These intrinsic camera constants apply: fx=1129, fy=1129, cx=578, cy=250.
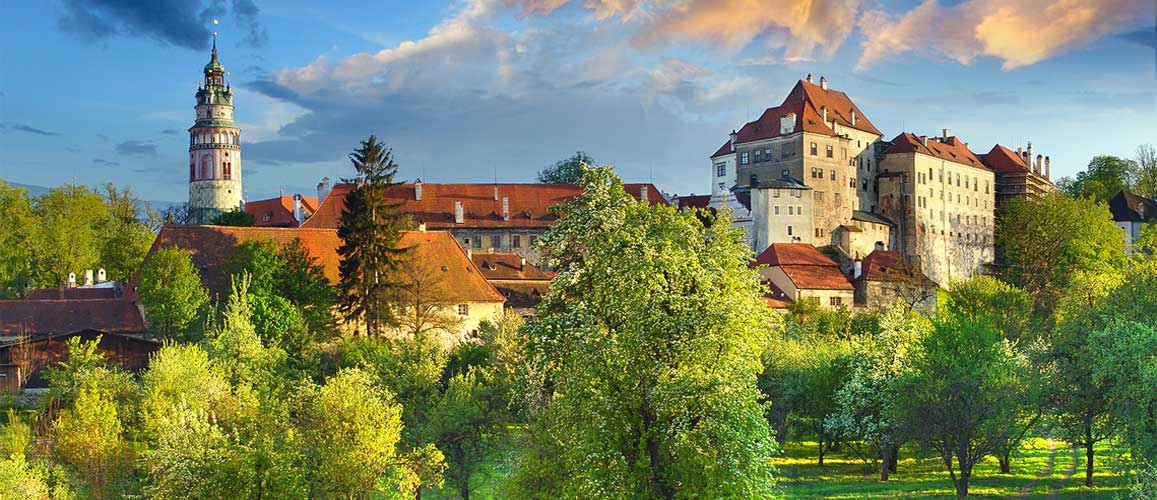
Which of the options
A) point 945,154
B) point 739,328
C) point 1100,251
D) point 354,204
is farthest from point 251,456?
point 945,154

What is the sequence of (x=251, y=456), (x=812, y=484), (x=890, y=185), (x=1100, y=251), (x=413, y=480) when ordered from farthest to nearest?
(x=890, y=185), (x=1100, y=251), (x=812, y=484), (x=413, y=480), (x=251, y=456)

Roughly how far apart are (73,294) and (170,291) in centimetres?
1693

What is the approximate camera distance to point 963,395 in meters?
40.0

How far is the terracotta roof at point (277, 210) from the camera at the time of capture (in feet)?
370

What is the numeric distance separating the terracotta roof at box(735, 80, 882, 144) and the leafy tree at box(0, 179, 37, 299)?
6184 centimetres

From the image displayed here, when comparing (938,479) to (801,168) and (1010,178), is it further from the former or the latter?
(1010,178)

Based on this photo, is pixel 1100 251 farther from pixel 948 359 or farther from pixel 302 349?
pixel 302 349

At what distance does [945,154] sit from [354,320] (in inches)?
2944

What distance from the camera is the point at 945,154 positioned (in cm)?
11600

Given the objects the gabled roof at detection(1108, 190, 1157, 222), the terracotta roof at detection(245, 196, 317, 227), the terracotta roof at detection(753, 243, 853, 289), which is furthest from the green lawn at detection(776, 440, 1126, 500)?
the gabled roof at detection(1108, 190, 1157, 222)

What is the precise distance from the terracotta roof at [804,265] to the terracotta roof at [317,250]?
89.1ft

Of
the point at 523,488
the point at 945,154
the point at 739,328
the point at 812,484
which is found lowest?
the point at 812,484

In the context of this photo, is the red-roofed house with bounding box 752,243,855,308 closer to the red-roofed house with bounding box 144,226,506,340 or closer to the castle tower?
the red-roofed house with bounding box 144,226,506,340

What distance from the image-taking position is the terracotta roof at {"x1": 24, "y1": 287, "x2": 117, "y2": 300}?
6799cm
